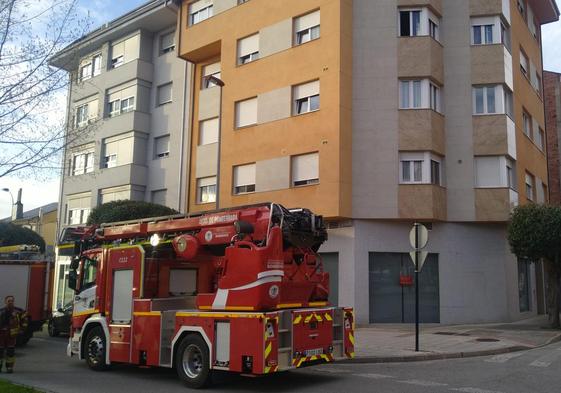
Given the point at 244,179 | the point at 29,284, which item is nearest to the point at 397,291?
the point at 244,179

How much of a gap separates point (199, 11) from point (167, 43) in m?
3.49

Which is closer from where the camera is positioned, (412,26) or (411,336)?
(411,336)

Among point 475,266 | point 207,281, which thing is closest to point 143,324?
point 207,281

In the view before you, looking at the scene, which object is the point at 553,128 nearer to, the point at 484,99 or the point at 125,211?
the point at 484,99

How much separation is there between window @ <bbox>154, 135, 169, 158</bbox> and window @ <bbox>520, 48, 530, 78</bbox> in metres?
17.6

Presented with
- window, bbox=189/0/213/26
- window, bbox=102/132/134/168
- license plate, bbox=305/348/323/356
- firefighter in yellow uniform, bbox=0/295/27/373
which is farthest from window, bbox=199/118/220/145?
license plate, bbox=305/348/323/356

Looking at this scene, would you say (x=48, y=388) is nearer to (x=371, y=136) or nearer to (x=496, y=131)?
(x=371, y=136)

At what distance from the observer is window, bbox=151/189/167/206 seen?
2897 centimetres

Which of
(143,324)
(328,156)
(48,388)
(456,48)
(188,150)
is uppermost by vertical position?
(456,48)

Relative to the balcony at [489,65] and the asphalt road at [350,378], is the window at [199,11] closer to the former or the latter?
the balcony at [489,65]

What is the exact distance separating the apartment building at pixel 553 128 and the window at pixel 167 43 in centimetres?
2252

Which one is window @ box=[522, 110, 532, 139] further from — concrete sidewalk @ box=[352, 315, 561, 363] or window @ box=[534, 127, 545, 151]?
concrete sidewalk @ box=[352, 315, 561, 363]

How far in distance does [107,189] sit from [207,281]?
20.8 metres

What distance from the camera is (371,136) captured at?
21375 mm
